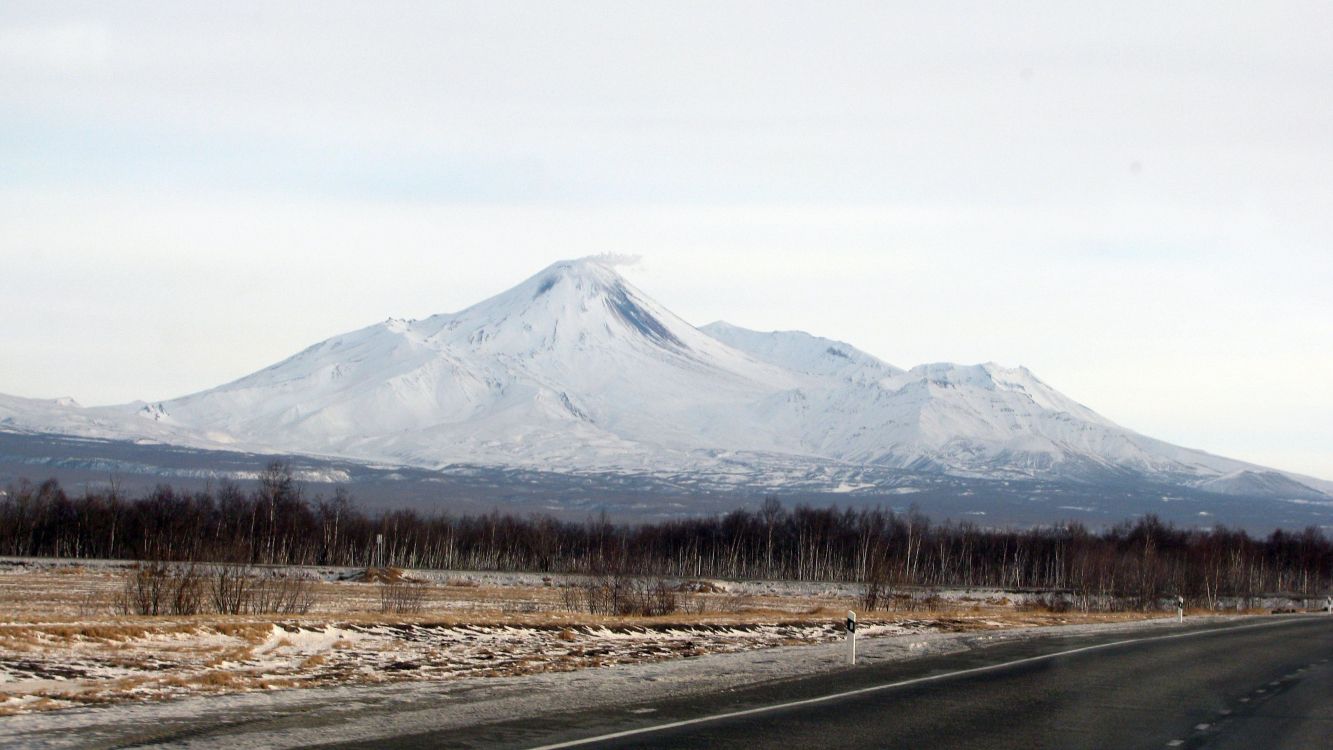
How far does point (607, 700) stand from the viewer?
19547 mm

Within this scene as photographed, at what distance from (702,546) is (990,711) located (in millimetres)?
128248

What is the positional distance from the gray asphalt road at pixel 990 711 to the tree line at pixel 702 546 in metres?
59.6

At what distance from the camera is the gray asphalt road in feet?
52.3

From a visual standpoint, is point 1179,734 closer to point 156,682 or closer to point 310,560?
point 156,682

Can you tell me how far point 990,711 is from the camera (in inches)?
744

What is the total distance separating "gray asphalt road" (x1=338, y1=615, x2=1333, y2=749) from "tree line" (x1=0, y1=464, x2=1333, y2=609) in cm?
5961

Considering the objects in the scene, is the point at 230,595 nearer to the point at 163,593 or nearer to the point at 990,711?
the point at 163,593

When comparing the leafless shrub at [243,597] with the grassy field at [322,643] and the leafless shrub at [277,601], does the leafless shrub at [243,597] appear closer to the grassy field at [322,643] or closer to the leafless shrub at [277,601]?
the leafless shrub at [277,601]

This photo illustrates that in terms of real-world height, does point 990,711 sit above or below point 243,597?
above

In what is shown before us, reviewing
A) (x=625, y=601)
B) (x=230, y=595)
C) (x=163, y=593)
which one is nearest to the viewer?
(x=163, y=593)

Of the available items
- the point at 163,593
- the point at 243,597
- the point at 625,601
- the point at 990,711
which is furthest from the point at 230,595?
the point at 990,711

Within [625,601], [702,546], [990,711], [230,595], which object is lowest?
[702,546]

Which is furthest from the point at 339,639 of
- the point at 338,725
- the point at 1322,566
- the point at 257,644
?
the point at 1322,566

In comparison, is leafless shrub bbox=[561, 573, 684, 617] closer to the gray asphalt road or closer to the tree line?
the gray asphalt road
